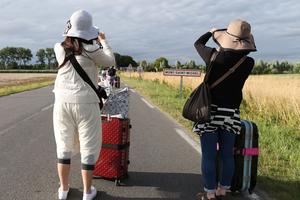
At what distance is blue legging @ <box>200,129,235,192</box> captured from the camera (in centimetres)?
497

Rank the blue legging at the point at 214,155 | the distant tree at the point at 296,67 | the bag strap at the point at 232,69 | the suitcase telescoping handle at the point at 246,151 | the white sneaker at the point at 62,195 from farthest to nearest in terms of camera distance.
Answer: the distant tree at the point at 296,67 < the suitcase telescoping handle at the point at 246,151 < the white sneaker at the point at 62,195 < the blue legging at the point at 214,155 < the bag strap at the point at 232,69

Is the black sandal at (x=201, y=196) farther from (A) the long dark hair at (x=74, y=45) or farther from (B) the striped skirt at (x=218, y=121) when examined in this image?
(A) the long dark hair at (x=74, y=45)

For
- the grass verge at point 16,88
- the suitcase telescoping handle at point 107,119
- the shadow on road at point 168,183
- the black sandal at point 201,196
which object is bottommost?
the grass verge at point 16,88

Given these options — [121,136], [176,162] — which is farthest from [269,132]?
[121,136]

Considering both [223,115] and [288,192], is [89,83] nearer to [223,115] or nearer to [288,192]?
[223,115]

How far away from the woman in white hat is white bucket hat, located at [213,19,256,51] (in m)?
1.23

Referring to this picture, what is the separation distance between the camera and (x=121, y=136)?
567 cm

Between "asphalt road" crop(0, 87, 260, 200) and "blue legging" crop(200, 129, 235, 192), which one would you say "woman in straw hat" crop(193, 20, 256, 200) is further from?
"asphalt road" crop(0, 87, 260, 200)

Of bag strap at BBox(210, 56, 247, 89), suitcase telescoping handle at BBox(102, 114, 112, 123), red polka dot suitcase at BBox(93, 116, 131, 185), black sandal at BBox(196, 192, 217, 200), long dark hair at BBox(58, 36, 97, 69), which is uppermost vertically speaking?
long dark hair at BBox(58, 36, 97, 69)

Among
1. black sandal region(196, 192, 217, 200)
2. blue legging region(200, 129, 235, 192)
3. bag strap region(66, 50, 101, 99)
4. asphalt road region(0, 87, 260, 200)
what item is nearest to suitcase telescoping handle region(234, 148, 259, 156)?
blue legging region(200, 129, 235, 192)

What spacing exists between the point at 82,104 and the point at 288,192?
268cm

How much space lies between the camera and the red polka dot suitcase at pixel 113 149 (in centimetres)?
563

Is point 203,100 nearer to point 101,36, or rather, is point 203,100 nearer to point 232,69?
point 232,69

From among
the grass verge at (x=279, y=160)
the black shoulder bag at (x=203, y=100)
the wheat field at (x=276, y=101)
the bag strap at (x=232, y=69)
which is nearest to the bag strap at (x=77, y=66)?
the black shoulder bag at (x=203, y=100)
